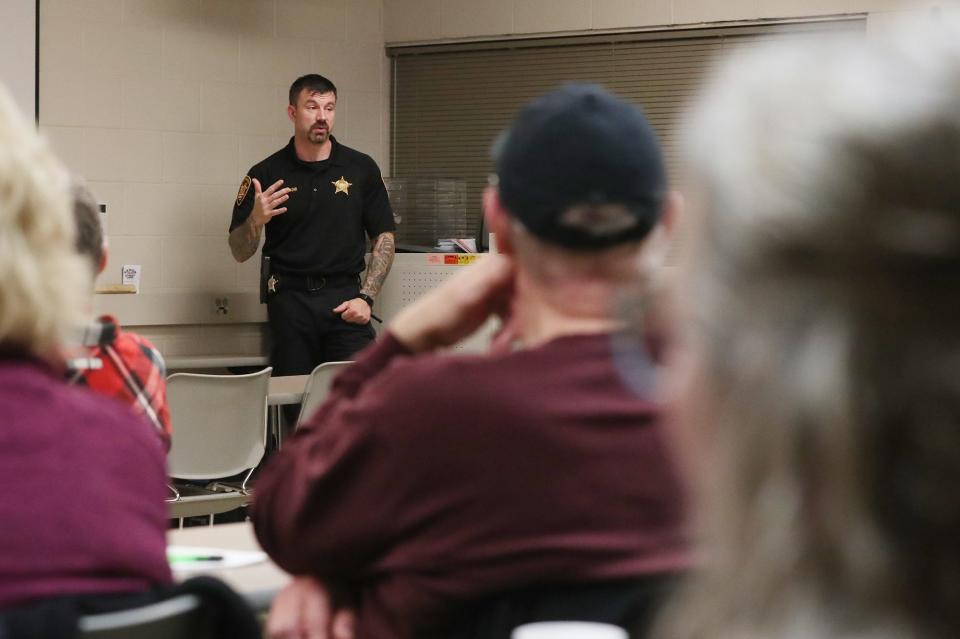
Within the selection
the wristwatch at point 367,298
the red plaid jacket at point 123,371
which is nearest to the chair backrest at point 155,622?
the red plaid jacket at point 123,371

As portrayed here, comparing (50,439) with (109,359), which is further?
(109,359)

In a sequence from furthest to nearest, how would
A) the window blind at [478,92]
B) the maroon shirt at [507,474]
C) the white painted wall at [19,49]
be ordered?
1. the window blind at [478,92]
2. the white painted wall at [19,49]
3. the maroon shirt at [507,474]

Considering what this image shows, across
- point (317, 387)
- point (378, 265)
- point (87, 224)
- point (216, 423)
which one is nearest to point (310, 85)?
point (378, 265)

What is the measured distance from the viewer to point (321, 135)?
6312 mm

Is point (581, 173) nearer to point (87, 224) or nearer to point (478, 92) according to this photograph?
point (87, 224)

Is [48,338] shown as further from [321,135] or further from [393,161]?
[393,161]

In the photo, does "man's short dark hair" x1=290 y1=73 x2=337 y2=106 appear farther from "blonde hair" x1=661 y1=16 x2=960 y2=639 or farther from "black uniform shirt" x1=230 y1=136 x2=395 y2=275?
"blonde hair" x1=661 y1=16 x2=960 y2=639

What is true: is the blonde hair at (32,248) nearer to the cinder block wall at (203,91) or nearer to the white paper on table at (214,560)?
the white paper on table at (214,560)

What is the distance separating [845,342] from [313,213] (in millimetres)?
5903

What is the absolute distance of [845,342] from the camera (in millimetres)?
522

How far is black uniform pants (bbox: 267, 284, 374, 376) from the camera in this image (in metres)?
6.25

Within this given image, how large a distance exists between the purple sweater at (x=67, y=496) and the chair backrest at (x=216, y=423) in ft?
8.85

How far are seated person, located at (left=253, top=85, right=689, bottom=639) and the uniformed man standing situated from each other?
186 inches

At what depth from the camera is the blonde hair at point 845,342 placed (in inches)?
20.2
